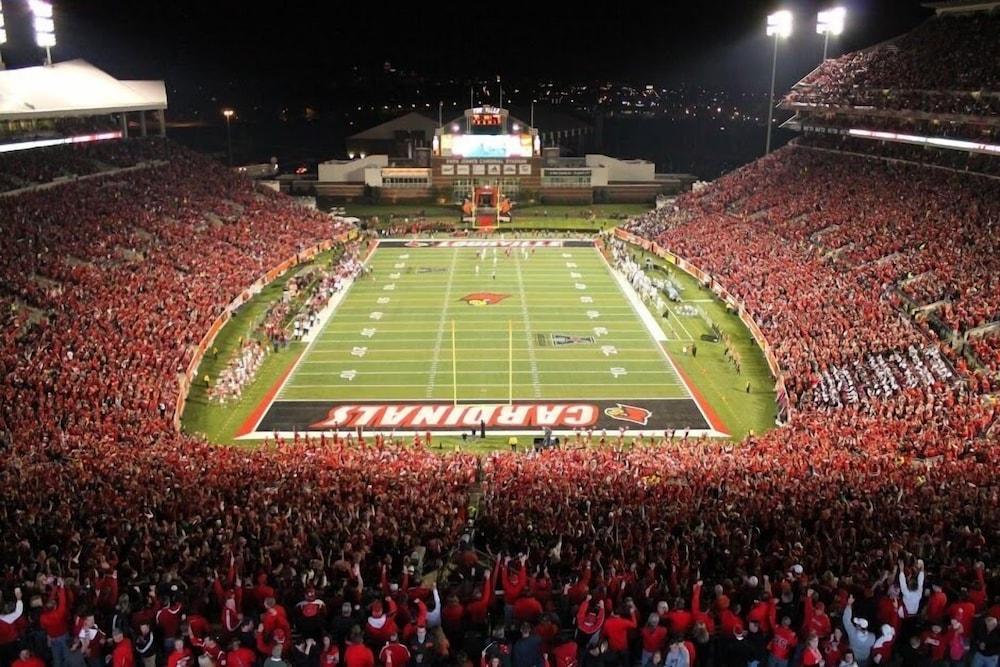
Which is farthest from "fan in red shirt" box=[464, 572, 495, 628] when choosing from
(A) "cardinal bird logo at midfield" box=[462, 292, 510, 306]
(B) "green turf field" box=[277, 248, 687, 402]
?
(A) "cardinal bird logo at midfield" box=[462, 292, 510, 306]

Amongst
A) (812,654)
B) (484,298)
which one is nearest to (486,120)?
(484,298)

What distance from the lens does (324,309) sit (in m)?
31.0

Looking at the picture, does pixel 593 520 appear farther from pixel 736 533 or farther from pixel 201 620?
pixel 201 620

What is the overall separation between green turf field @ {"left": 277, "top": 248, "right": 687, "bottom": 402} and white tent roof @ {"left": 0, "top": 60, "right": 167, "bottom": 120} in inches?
581

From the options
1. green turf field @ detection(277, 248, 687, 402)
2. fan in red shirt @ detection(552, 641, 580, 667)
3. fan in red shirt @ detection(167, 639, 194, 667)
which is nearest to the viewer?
fan in red shirt @ detection(167, 639, 194, 667)

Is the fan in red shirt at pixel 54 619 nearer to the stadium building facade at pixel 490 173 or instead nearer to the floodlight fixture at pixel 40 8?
the floodlight fixture at pixel 40 8

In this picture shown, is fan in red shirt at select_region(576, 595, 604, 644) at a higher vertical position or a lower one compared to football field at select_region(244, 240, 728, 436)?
higher

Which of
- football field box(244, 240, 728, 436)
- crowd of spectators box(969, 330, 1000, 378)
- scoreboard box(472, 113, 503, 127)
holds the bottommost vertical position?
football field box(244, 240, 728, 436)

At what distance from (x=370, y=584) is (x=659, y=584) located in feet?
10.1

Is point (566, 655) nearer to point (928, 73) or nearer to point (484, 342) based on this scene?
point (484, 342)

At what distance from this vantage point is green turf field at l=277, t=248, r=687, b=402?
2319 centimetres

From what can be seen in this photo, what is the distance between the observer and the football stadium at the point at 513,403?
8070mm

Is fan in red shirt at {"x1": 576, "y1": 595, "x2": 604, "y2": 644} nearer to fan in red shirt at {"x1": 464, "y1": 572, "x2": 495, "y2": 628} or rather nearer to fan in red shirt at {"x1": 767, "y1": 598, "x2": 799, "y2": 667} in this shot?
fan in red shirt at {"x1": 464, "y1": 572, "x2": 495, "y2": 628}

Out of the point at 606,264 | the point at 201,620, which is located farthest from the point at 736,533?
the point at 606,264
